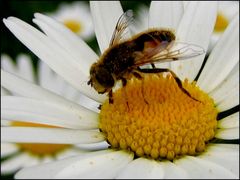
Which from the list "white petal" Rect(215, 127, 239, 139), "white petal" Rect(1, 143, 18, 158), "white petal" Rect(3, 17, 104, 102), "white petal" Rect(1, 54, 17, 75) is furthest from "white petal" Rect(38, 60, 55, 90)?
"white petal" Rect(215, 127, 239, 139)

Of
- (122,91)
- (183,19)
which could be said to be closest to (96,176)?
(122,91)

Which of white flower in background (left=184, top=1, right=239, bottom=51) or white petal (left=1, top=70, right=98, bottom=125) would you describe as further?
white flower in background (left=184, top=1, right=239, bottom=51)

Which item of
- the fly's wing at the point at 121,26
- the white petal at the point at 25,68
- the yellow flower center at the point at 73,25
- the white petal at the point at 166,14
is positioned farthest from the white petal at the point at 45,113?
the yellow flower center at the point at 73,25

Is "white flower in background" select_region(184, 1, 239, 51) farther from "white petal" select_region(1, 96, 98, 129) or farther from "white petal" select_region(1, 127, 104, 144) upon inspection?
"white petal" select_region(1, 127, 104, 144)

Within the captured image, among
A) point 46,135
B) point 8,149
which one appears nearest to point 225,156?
point 46,135

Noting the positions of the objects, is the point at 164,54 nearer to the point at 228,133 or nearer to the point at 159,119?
the point at 159,119

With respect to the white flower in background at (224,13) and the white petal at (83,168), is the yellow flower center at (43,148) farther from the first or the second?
the white petal at (83,168)
